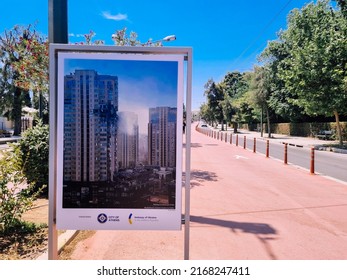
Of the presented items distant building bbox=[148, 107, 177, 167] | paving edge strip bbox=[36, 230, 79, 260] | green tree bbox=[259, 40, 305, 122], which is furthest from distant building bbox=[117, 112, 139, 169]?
green tree bbox=[259, 40, 305, 122]

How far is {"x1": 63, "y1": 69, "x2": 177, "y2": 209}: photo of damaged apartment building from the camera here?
119 inches

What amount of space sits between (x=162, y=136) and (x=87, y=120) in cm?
89

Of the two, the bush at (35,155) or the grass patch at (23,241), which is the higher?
the bush at (35,155)

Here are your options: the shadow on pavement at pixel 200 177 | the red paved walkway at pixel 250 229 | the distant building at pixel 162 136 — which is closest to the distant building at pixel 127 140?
the distant building at pixel 162 136

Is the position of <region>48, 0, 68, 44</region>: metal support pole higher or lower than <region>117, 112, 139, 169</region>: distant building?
higher

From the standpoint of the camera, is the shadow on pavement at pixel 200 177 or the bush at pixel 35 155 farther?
the shadow on pavement at pixel 200 177

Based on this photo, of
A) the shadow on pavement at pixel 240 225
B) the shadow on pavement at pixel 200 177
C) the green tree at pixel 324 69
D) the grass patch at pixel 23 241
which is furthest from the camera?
the green tree at pixel 324 69

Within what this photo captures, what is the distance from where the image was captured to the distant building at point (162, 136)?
3.05 meters

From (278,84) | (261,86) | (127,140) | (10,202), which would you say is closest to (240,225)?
(127,140)

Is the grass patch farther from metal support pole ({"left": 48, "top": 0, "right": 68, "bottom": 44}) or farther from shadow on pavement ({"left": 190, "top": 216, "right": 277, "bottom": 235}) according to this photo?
metal support pole ({"left": 48, "top": 0, "right": 68, "bottom": 44})

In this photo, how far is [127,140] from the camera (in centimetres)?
309

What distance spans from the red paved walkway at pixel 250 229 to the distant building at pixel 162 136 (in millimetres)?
1558

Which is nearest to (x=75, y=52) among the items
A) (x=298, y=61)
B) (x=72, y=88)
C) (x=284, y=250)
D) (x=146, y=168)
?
(x=72, y=88)

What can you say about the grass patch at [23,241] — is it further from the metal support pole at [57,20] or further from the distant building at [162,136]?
the metal support pole at [57,20]
